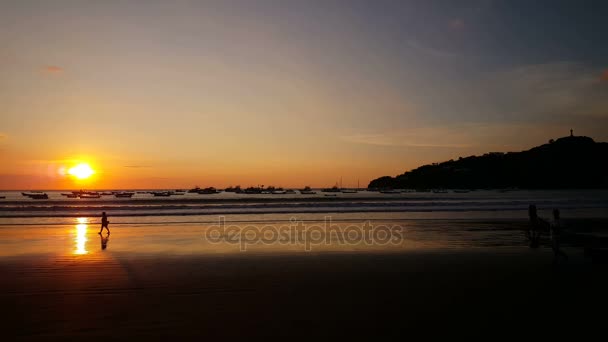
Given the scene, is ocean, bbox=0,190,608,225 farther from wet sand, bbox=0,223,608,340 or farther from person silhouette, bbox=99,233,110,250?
wet sand, bbox=0,223,608,340

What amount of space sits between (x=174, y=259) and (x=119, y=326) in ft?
25.8

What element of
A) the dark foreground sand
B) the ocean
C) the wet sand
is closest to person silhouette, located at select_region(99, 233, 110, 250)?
the wet sand

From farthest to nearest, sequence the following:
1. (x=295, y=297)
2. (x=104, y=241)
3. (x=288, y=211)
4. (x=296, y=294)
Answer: (x=288, y=211), (x=104, y=241), (x=296, y=294), (x=295, y=297)

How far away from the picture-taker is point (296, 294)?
1006 cm

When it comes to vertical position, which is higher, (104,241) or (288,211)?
(288,211)

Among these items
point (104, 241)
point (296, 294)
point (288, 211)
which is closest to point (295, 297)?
point (296, 294)

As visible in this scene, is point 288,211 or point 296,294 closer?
point 296,294

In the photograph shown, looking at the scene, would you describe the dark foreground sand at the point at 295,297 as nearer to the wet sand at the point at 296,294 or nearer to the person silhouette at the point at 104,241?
the wet sand at the point at 296,294

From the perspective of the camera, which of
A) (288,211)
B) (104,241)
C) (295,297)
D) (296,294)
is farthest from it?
(288,211)

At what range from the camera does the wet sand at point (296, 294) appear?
762 cm

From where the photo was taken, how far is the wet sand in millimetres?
7617

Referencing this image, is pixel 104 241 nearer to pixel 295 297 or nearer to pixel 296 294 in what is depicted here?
pixel 296 294

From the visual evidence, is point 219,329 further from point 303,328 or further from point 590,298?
point 590,298

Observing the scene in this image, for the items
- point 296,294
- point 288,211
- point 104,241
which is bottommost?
point 296,294
